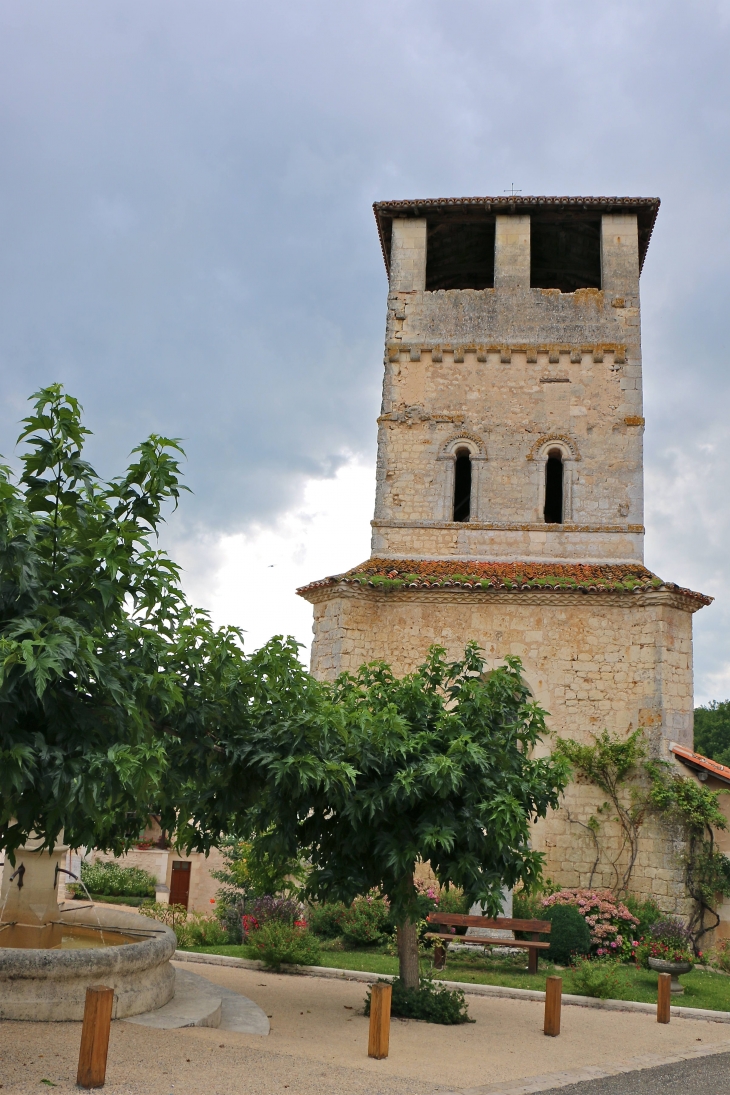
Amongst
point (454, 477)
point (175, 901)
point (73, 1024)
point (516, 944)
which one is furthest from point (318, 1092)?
point (175, 901)

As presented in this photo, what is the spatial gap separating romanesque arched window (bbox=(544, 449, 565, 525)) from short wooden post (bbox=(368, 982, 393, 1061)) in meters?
12.6

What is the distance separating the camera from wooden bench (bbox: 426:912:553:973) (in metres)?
13.6

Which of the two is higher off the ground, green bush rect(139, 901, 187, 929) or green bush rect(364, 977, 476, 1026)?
green bush rect(364, 977, 476, 1026)

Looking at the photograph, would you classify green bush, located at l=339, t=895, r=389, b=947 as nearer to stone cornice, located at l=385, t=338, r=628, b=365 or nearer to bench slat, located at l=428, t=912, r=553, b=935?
bench slat, located at l=428, t=912, r=553, b=935

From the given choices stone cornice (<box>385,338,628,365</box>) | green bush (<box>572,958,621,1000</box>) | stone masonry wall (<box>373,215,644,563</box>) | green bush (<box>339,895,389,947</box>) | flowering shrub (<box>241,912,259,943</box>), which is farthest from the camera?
stone cornice (<box>385,338,628,365</box>)

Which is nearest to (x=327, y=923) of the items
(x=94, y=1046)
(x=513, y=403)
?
Answer: (x=94, y=1046)

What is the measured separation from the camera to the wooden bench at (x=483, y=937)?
13.6 metres

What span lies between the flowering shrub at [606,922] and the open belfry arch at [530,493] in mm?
745

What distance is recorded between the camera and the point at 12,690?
6.14 metres

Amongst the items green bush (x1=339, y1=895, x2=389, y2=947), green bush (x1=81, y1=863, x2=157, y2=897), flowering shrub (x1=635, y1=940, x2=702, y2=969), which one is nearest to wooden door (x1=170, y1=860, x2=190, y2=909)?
green bush (x1=81, y1=863, x2=157, y2=897)

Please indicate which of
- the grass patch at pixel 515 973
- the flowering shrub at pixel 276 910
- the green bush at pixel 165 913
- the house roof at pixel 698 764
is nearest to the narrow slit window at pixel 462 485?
the house roof at pixel 698 764

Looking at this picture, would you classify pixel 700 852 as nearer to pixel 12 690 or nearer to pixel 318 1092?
pixel 318 1092

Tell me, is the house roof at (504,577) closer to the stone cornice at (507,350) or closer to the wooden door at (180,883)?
the stone cornice at (507,350)

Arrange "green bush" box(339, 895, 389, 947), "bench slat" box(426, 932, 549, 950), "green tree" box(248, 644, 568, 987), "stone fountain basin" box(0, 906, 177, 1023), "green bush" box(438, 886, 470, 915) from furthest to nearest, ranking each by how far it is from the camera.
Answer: "green bush" box(438, 886, 470, 915)
"green bush" box(339, 895, 389, 947)
"bench slat" box(426, 932, 549, 950)
"green tree" box(248, 644, 568, 987)
"stone fountain basin" box(0, 906, 177, 1023)
